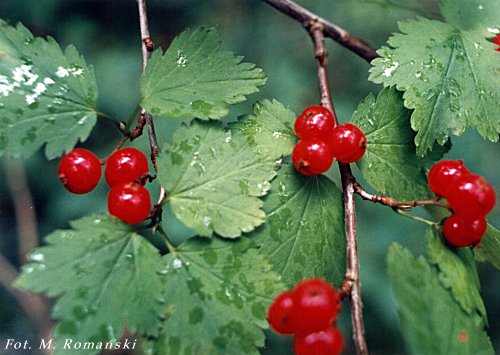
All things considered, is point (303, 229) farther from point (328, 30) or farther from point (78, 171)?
point (328, 30)

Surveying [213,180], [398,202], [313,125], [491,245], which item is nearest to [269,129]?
[313,125]

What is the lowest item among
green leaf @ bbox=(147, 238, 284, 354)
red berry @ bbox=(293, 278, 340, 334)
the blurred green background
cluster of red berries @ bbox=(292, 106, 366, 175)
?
the blurred green background

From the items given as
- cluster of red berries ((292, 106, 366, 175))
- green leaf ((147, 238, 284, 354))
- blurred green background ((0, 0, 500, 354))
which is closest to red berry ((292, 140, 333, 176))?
cluster of red berries ((292, 106, 366, 175))

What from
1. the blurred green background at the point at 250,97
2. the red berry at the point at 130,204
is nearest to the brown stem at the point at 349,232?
the red berry at the point at 130,204

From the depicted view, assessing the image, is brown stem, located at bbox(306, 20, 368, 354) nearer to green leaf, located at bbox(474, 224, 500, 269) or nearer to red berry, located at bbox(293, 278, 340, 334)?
red berry, located at bbox(293, 278, 340, 334)

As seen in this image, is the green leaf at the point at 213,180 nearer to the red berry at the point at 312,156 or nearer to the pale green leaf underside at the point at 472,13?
the red berry at the point at 312,156
